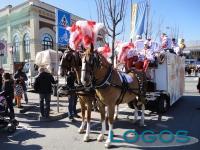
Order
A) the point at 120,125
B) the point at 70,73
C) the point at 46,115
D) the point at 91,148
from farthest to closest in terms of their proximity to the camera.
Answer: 1. the point at 46,115
2. the point at 120,125
3. the point at 70,73
4. the point at 91,148

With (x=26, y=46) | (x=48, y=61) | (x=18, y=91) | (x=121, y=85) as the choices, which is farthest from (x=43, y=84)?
(x=26, y=46)

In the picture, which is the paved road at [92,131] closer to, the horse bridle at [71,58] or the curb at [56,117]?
the curb at [56,117]

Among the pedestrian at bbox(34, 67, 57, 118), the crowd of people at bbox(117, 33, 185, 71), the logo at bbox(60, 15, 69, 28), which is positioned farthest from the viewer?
the logo at bbox(60, 15, 69, 28)

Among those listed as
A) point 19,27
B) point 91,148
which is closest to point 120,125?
point 91,148

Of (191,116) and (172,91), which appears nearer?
(191,116)

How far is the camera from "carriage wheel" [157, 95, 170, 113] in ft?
34.1

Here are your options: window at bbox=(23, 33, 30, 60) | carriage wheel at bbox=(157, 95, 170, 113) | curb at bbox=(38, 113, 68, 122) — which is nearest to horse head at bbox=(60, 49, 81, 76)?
curb at bbox=(38, 113, 68, 122)

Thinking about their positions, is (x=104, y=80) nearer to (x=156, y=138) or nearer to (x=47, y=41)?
(x=156, y=138)

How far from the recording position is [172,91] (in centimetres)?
1145

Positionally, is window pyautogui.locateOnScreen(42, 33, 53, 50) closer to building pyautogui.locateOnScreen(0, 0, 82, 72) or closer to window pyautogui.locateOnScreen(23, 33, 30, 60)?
building pyautogui.locateOnScreen(0, 0, 82, 72)

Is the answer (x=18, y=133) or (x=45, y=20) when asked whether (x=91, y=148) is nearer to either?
(x=18, y=133)

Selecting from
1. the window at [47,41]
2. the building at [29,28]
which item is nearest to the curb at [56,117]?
the building at [29,28]

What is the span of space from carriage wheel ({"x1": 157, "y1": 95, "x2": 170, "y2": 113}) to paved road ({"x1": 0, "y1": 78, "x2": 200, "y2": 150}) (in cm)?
23

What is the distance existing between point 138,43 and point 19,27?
3076 cm
